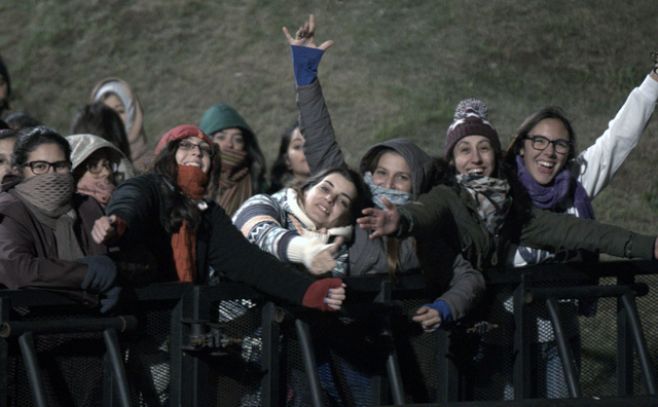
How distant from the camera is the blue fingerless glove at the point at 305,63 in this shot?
736 centimetres

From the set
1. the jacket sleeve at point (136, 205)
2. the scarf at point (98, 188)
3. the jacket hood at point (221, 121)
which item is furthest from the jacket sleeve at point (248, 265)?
the jacket hood at point (221, 121)

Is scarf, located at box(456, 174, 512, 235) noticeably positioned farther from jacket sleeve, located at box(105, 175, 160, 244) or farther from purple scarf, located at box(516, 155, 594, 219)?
jacket sleeve, located at box(105, 175, 160, 244)

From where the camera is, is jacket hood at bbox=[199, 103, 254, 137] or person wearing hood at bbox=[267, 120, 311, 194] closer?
person wearing hood at bbox=[267, 120, 311, 194]

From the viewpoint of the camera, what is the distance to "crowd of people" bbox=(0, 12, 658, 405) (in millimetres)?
6000

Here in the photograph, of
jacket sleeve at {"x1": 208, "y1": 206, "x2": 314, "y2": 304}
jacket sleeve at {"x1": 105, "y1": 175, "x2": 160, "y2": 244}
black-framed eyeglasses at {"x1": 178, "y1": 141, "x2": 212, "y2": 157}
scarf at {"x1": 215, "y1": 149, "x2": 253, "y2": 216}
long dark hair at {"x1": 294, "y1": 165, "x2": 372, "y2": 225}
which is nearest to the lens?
jacket sleeve at {"x1": 105, "y1": 175, "x2": 160, "y2": 244}

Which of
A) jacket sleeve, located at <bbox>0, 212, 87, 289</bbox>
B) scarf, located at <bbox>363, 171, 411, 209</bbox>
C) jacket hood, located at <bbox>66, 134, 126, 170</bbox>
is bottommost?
jacket sleeve, located at <bbox>0, 212, 87, 289</bbox>

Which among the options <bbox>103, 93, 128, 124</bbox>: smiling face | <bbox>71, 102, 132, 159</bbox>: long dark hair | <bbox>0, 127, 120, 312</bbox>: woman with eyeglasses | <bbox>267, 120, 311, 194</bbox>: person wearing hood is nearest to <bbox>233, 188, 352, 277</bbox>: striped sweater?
<bbox>0, 127, 120, 312</bbox>: woman with eyeglasses

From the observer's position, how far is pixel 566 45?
1772 centimetres

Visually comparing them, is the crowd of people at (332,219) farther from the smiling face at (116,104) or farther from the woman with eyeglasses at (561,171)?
the smiling face at (116,104)

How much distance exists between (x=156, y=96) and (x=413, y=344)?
39.3 ft

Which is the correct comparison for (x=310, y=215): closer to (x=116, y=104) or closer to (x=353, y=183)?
(x=353, y=183)

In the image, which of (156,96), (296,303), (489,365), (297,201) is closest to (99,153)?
(297,201)

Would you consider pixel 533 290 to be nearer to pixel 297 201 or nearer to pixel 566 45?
pixel 297 201

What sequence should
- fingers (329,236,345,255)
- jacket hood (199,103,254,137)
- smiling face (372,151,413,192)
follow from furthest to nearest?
1. jacket hood (199,103,254,137)
2. smiling face (372,151,413,192)
3. fingers (329,236,345,255)
